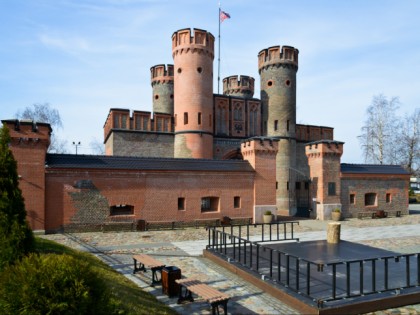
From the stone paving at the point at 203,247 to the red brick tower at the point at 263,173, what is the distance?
2472 mm

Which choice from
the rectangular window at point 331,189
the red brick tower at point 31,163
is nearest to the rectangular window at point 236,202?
the rectangular window at point 331,189

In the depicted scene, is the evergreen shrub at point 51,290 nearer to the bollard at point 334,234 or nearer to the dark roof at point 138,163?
the bollard at point 334,234

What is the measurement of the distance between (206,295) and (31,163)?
506 inches

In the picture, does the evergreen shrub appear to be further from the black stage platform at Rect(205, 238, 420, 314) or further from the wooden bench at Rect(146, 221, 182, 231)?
the wooden bench at Rect(146, 221, 182, 231)

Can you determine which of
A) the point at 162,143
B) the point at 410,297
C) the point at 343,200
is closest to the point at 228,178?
the point at 162,143

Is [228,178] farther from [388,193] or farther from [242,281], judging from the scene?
[388,193]

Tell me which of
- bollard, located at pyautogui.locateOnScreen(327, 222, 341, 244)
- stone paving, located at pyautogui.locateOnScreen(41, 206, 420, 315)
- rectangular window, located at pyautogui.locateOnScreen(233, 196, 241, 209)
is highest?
rectangular window, located at pyautogui.locateOnScreen(233, 196, 241, 209)

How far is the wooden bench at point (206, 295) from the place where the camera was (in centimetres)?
670

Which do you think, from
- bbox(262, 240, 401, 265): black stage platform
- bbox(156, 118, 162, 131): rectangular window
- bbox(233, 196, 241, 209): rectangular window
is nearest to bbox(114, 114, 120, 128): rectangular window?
bbox(156, 118, 162, 131): rectangular window

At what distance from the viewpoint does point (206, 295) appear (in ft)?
22.5

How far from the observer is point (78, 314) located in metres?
4.38

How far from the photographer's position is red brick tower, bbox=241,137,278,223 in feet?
69.4

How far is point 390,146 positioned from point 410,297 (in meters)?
36.4

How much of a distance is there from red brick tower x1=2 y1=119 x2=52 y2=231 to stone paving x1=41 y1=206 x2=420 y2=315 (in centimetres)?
155
